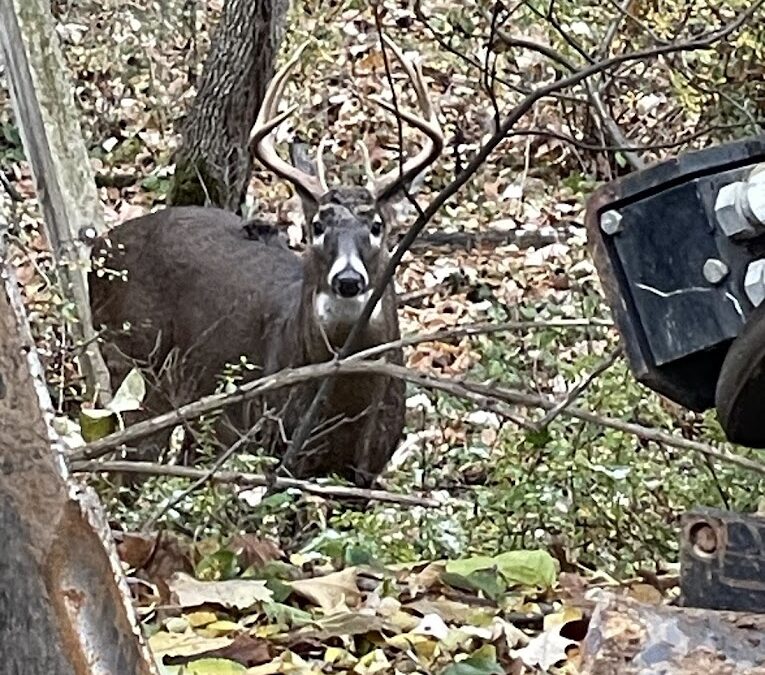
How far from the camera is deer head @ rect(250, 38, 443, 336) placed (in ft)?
26.7

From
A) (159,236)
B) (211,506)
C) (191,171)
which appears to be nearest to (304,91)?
(191,171)

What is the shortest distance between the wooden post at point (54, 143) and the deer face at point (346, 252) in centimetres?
131

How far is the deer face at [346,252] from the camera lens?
8172mm

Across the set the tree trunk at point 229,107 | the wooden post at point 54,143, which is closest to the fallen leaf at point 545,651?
the wooden post at point 54,143

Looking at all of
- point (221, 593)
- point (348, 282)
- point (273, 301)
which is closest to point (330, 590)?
point (221, 593)

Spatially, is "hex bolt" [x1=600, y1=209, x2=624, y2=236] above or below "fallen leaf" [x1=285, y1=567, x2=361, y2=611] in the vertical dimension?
above

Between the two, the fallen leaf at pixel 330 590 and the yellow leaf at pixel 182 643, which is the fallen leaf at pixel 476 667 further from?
the fallen leaf at pixel 330 590

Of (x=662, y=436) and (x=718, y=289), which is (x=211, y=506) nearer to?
(x=662, y=436)

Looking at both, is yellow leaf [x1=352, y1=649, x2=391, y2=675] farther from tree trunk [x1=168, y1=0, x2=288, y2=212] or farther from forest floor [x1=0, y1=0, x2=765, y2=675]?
tree trunk [x1=168, y1=0, x2=288, y2=212]

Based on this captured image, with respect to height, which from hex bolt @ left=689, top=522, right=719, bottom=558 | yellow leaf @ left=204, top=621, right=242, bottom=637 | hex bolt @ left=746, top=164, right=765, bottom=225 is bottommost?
yellow leaf @ left=204, top=621, right=242, bottom=637

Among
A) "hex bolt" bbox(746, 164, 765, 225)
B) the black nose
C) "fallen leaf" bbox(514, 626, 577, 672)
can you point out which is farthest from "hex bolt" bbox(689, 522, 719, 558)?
the black nose

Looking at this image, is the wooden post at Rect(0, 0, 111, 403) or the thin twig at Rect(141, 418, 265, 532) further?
the wooden post at Rect(0, 0, 111, 403)

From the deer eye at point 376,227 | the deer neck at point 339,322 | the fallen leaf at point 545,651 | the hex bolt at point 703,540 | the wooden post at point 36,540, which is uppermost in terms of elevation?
the wooden post at point 36,540

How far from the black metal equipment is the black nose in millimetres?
5607
